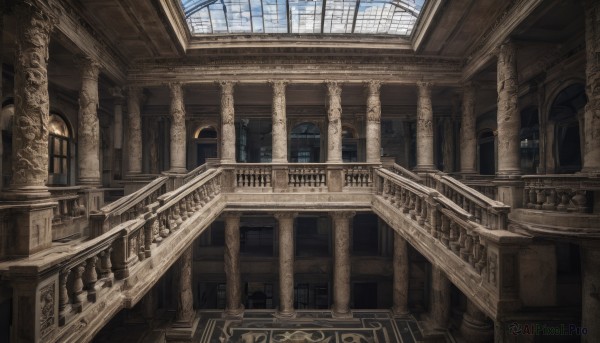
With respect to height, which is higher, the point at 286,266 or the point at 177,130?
the point at 177,130

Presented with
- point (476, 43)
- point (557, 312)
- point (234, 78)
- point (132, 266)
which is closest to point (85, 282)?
point (132, 266)

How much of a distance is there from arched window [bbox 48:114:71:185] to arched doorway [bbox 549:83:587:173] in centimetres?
1746

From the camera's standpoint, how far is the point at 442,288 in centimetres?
989

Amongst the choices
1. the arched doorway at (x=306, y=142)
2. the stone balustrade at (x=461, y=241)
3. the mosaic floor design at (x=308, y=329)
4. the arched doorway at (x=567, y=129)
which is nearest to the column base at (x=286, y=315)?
the mosaic floor design at (x=308, y=329)

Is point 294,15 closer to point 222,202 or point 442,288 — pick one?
point 222,202

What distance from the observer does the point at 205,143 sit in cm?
1494

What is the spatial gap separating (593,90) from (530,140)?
23.8 feet

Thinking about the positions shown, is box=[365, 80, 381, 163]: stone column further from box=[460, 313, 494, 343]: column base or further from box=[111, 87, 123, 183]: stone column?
box=[111, 87, 123, 183]: stone column

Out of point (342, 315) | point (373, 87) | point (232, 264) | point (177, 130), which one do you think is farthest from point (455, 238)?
point (177, 130)

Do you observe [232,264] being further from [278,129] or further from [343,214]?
[278,129]

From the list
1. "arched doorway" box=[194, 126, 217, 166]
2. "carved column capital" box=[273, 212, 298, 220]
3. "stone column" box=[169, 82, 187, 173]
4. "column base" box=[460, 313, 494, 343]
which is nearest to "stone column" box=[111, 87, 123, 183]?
"stone column" box=[169, 82, 187, 173]

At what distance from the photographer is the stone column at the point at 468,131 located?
424 inches

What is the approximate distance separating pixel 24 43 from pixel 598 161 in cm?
1094

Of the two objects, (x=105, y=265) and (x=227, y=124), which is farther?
(x=227, y=124)
